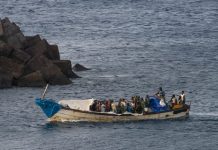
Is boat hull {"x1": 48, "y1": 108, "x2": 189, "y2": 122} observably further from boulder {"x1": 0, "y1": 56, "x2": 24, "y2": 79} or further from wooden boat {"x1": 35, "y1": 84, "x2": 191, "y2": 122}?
boulder {"x1": 0, "y1": 56, "x2": 24, "y2": 79}

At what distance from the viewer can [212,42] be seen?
375 ft

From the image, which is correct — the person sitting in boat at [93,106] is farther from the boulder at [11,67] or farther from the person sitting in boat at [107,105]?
the boulder at [11,67]

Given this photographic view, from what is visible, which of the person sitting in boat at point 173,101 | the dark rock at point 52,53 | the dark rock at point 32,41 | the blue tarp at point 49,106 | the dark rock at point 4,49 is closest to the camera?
the blue tarp at point 49,106

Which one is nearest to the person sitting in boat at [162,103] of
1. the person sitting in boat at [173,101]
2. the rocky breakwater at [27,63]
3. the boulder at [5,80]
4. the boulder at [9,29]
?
the person sitting in boat at [173,101]

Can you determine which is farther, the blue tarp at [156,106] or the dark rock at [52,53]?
the dark rock at [52,53]

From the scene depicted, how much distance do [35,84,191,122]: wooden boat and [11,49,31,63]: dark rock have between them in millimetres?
12083

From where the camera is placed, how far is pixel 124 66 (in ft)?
330

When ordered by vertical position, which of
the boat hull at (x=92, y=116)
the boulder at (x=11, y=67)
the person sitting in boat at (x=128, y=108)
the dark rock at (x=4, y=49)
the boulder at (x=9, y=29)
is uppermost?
the boulder at (x=9, y=29)

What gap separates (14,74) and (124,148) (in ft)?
63.3

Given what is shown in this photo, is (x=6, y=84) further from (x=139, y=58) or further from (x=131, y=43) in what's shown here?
(x=131, y=43)

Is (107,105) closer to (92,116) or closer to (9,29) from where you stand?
(92,116)

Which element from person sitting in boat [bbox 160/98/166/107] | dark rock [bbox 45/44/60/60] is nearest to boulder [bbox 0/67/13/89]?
dark rock [bbox 45/44/60/60]

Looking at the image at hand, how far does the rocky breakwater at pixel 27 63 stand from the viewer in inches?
3506

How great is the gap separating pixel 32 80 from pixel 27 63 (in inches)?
85.0
